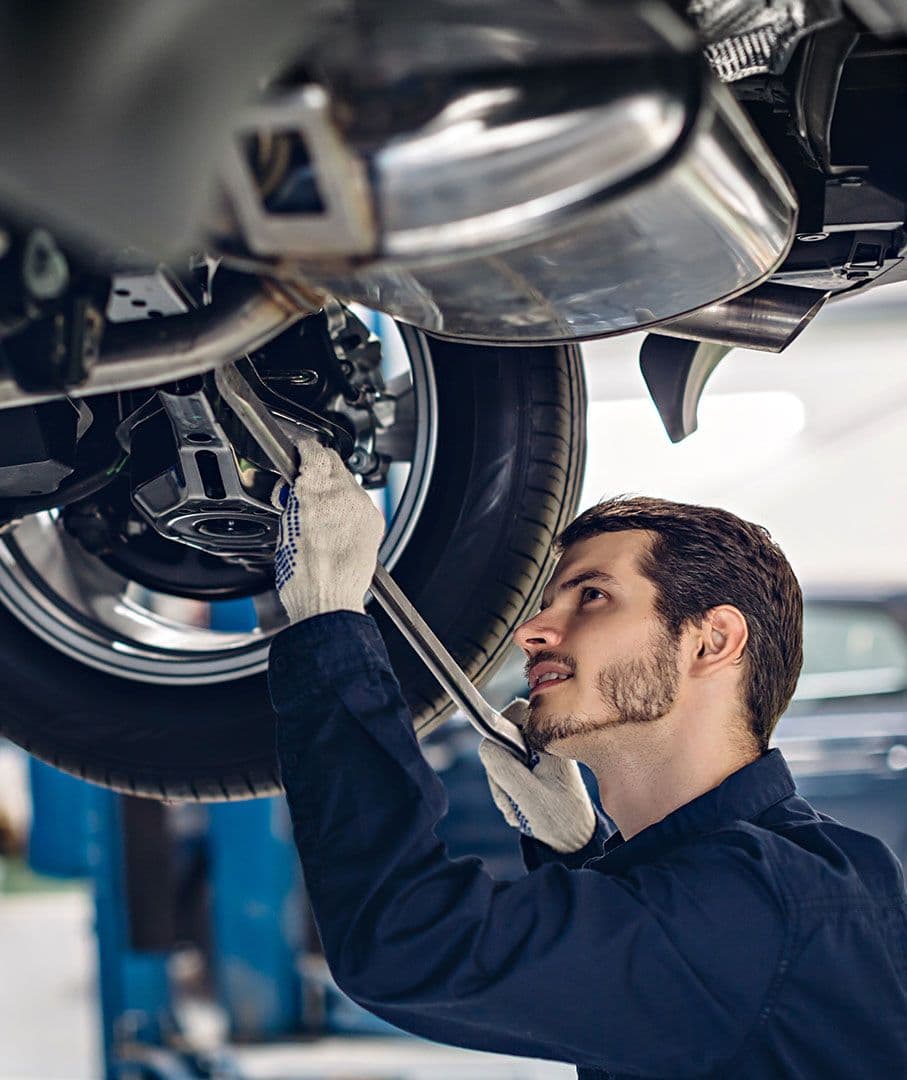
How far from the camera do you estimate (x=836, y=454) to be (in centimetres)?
→ 645

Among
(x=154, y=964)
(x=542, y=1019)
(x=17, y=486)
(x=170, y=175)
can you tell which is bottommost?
(x=154, y=964)

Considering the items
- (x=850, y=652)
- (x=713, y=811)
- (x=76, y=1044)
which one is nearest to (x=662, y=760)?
(x=713, y=811)

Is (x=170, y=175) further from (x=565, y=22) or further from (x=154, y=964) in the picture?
(x=154, y=964)

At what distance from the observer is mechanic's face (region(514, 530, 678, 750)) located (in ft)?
3.59

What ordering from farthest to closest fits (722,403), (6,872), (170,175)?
(722,403) < (6,872) < (170,175)

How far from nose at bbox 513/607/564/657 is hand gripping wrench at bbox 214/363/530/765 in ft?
0.19

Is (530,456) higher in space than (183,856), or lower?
higher

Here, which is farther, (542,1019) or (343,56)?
(542,1019)

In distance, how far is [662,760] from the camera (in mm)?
1125

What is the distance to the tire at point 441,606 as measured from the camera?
118 cm

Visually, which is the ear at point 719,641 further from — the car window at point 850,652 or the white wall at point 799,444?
the white wall at point 799,444

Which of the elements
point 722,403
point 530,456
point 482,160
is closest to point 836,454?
point 722,403

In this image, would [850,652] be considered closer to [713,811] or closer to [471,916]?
[713,811]

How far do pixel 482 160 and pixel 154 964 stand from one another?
2.64 metres
